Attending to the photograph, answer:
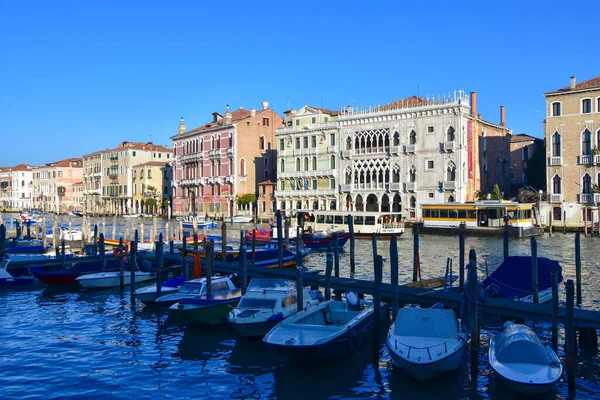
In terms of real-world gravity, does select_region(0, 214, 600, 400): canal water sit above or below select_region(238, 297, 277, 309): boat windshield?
below

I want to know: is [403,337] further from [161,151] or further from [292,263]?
[161,151]

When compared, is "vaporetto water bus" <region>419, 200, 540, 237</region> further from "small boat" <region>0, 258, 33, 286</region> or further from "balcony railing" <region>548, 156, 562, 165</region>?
"small boat" <region>0, 258, 33, 286</region>

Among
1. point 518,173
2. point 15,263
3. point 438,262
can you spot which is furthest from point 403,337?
point 518,173

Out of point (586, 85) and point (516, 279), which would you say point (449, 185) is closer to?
point (586, 85)

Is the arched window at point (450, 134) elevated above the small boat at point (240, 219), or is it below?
above

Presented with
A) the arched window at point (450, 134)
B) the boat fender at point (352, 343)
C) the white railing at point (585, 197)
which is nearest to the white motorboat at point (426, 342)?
the boat fender at point (352, 343)

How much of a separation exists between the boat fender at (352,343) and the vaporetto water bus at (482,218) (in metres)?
24.7

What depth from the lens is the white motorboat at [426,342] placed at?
30.9 feet

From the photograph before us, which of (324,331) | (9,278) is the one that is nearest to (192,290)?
(324,331)

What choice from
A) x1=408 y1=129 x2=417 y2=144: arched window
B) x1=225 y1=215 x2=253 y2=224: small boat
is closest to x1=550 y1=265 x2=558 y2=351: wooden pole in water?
x1=408 y1=129 x2=417 y2=144: arched window

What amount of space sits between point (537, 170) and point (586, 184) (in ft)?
32.4

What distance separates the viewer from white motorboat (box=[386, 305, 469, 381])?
9414 millimetres

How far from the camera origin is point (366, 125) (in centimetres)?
4647

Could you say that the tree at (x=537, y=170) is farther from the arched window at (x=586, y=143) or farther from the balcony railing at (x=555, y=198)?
the arched window at (x=586, y=143)
